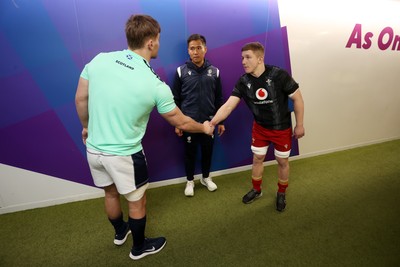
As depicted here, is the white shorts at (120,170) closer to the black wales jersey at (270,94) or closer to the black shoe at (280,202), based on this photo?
the black wales jersey at (270,94)

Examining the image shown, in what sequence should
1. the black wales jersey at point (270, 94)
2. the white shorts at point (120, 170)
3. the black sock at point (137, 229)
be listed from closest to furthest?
the white shorts at point (120, 170) → the black sock at point (137, 229) → the black wales jersey at point (270, 94)

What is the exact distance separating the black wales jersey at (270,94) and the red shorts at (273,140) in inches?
1.8

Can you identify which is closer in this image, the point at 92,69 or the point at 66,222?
the point at 92,69

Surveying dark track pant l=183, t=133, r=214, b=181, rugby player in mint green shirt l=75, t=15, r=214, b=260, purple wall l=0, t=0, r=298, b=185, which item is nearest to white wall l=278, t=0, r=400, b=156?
purple wall l=0, t=0, r=298, b=185

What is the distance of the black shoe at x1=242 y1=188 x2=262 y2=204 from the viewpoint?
7.78 feet

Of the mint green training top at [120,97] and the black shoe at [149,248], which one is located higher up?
the mint green training top at [120,97]

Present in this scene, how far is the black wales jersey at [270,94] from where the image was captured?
1.95 m

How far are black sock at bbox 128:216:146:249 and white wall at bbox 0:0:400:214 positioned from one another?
1051 mm

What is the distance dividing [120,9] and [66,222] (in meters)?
1.95

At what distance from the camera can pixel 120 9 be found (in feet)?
6.89

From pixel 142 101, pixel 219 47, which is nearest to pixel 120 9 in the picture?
pixel 219 47

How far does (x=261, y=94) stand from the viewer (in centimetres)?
200

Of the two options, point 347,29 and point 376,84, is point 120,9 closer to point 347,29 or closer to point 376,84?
point 347,29

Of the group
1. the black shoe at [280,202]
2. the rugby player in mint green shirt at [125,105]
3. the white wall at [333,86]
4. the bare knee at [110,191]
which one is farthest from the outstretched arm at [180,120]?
the white wall at [333,86]
